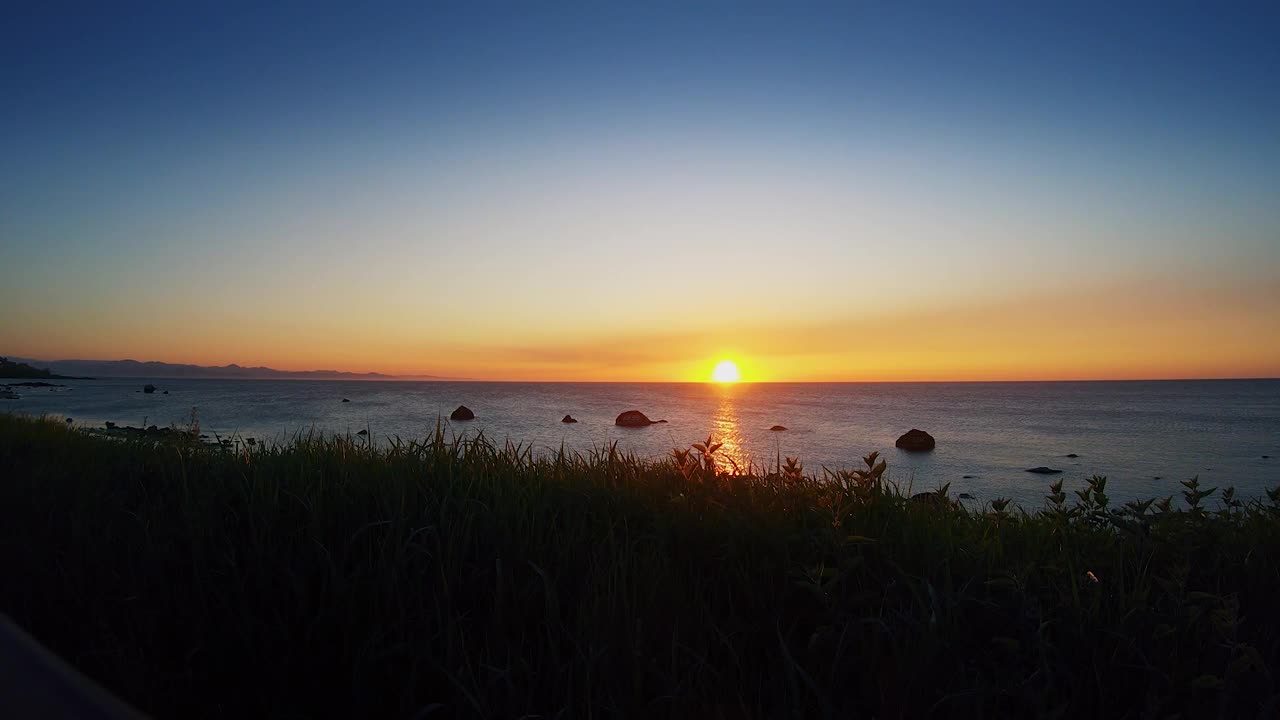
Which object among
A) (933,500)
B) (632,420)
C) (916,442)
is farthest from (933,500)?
(632,420)

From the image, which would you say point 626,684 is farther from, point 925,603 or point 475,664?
point 925,603

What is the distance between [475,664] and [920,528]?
2.95 metres

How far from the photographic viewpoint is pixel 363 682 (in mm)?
2914

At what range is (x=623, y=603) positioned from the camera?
10.3 ft

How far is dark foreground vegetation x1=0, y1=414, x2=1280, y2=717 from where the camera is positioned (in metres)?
2.76

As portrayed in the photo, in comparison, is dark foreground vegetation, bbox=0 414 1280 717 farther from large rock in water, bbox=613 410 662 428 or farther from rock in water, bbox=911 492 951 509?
large rock in water, bbox=613 410 662 428

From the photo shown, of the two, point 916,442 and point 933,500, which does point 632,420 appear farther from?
point 933,500

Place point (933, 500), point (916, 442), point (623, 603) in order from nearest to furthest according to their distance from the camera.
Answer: point (623, 603) < point (933, 500) < point (916, 442)

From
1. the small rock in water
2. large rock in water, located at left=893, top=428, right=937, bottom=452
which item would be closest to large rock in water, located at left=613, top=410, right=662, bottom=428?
large rock in water, located at left=893, top=428, right=937, bottom=452

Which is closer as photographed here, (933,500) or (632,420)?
(933,500)

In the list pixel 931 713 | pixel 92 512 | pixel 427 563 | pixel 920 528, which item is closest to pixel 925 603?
pixel 931 713

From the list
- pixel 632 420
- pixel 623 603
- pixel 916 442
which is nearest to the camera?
pixel 623 603

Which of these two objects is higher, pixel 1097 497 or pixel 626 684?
pixel 1097 497

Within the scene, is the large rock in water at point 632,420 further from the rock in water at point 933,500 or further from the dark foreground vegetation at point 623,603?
the dark foreground vegetation at point 623,603
